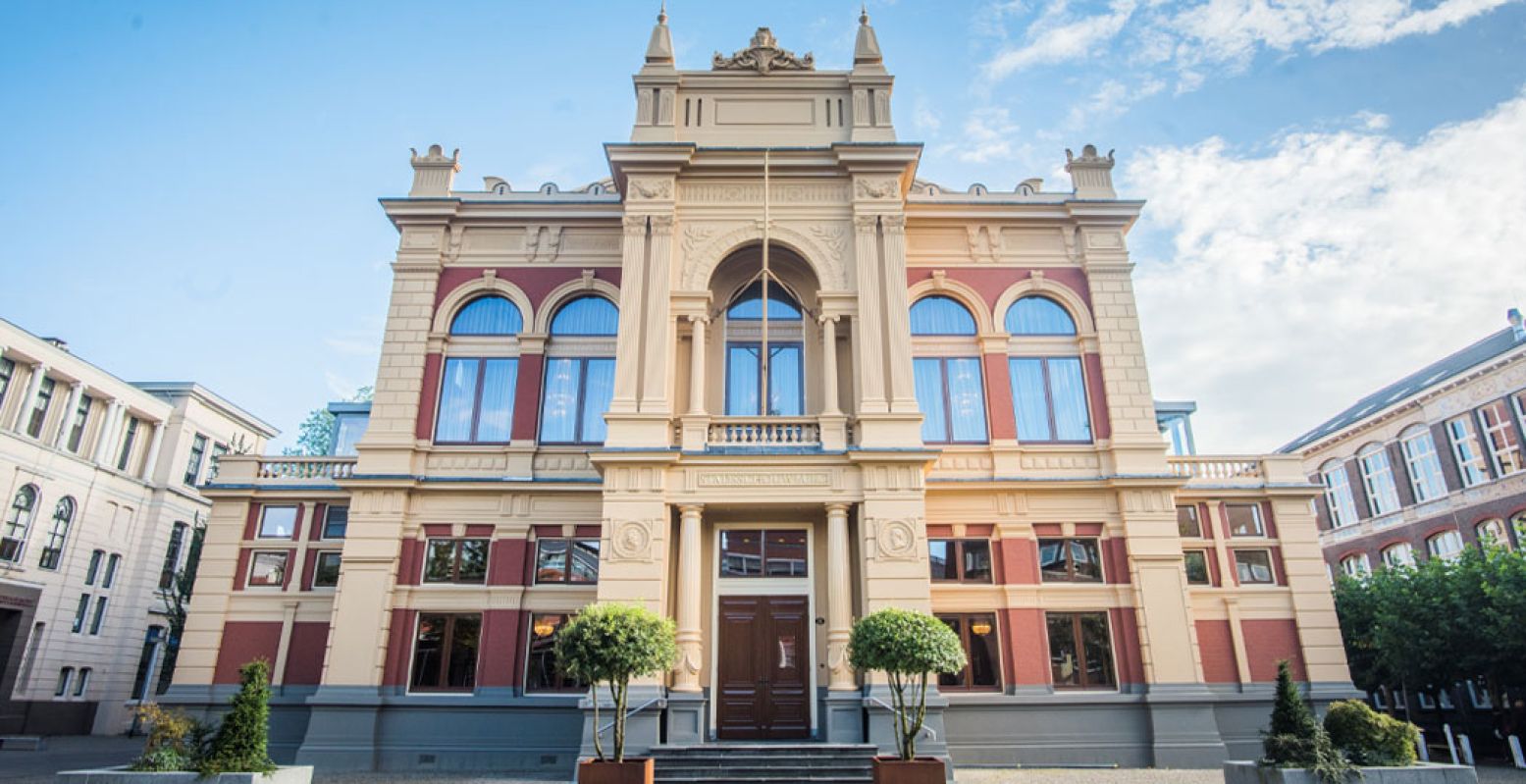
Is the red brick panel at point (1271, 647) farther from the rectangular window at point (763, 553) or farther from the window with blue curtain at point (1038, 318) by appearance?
the rectangular window at point (763, 553)

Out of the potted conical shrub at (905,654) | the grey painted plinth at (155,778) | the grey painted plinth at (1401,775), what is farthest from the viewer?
the potted conical shrub at (905,654)

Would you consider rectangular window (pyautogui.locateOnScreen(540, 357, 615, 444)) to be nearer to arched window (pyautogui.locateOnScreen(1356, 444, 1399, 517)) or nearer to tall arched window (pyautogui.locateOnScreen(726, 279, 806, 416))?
tall arched window (pyautogui.locateOnScreen(726, 279, 806, 416))

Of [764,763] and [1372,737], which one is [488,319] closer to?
[764,763]

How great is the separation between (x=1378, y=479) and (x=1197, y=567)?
66.4 ft

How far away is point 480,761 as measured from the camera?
678 inches

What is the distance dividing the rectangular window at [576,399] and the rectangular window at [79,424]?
22.2 meters

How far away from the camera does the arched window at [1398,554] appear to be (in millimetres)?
31547

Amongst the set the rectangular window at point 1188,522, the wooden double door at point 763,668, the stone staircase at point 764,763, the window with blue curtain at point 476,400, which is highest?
the window with blue curtain at point 476,400

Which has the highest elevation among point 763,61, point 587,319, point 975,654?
point 763,61

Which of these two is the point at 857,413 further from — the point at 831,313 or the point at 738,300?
the point at 738,300

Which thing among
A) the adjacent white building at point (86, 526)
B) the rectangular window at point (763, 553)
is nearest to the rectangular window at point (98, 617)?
the adjacent white building at point (86, 526)

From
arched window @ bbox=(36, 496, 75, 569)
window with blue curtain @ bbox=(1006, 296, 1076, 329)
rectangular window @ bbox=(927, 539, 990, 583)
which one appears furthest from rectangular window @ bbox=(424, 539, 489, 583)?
arched window @ bbox=(36, 496, 75, 569)

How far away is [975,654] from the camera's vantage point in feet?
59.4

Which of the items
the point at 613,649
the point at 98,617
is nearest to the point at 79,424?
the point at 98,617
